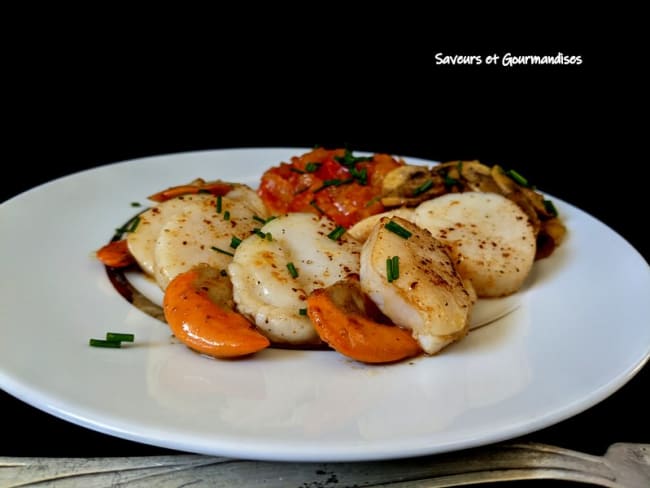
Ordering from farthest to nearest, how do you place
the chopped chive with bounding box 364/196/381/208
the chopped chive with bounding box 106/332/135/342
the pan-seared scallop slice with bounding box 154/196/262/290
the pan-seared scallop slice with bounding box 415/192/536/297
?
the chopped chive with bounding box 364/196/381/208 < the pan-seared scallop slice with bounding box 415/192/536/297 < the pan-seared scallop slice with bounding box 154/196/262/290 < the chopped chive with bounding box 106/332/135/342

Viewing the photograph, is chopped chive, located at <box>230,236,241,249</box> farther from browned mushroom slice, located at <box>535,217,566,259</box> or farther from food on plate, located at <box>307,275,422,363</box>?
browned mushroom slice, located at <box>535,217,566,259</box>

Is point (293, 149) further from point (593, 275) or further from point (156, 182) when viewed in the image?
point (593, 275)

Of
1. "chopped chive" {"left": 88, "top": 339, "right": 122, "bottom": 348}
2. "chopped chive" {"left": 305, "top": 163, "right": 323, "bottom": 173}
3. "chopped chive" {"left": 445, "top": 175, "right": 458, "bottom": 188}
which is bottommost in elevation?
"chopped chive" {"left": 88, "top": 339, "right": 122, "bottom": 348}

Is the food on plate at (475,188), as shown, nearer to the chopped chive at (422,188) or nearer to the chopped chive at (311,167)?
the chopped chive at (422,188)

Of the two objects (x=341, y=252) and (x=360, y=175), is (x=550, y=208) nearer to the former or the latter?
(x=360, y=175)

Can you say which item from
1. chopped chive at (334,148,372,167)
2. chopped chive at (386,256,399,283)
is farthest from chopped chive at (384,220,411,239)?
chopped chive at (334,148,372,167)

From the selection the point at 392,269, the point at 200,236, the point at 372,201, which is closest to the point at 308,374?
the point at 392,269

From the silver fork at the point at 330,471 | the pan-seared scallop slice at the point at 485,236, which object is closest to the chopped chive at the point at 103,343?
the silver fork at the point at 330,471
